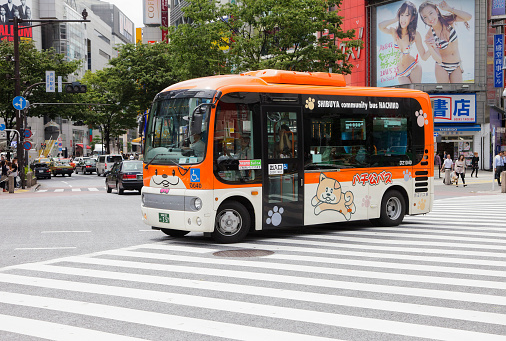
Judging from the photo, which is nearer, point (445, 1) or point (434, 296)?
point (434, 296)

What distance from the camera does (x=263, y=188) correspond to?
11.4 metres

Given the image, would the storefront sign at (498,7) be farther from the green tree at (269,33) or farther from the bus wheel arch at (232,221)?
the bus wheel arch at (232,221)

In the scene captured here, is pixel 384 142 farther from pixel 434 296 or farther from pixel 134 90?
pixel 134 90

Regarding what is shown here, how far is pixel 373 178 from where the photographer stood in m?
13.0

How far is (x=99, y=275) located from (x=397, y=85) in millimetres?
43269

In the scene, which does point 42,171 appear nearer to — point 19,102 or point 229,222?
point 19,102

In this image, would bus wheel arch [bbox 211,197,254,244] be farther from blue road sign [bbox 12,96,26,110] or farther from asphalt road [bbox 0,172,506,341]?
blue road sign [bbox 12,96,26,110]

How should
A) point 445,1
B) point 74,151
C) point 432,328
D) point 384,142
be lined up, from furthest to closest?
1. point 74,151
2. point 445,1
3. point 384,142
4. point 432,328

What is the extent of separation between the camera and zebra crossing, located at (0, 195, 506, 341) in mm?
5625

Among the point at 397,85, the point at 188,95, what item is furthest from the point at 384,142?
the point at 397,85

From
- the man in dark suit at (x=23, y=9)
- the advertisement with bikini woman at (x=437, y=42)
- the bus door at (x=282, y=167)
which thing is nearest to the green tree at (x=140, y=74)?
the advertisement with bikini woman at (x=437, y=42)

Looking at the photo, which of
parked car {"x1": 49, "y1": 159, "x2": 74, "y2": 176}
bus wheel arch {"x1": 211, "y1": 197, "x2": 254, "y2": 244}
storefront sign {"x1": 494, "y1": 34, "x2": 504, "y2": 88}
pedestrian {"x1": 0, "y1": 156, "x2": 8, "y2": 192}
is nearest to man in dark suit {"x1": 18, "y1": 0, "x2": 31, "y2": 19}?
parked car {"x1": 49, "y1": 159, "x2": 74, "y2": 176}

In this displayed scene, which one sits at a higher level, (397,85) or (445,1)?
(445,1)

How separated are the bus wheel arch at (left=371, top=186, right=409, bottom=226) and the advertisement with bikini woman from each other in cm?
3624
